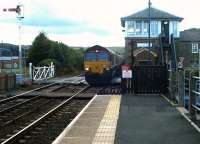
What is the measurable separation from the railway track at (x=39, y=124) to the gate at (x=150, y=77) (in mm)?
3112

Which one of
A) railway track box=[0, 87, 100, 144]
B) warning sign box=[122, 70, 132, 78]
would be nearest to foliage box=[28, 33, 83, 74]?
warning sign box=[122, 70, 132, 78]

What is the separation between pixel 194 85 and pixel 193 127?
2.25 metres

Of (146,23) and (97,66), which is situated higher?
(146,23)

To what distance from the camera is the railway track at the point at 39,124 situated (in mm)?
13562

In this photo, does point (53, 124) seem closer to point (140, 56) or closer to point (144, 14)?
point (140, 56)

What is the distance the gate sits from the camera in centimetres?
2634

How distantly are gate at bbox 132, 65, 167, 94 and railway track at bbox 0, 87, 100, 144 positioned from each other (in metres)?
3.11

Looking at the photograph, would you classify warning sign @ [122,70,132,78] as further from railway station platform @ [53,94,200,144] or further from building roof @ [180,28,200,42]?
building roof @ [180,28,200,42]

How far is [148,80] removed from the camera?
2644 centimetres

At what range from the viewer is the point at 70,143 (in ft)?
36.8

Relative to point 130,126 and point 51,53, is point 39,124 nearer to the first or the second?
point 130,126

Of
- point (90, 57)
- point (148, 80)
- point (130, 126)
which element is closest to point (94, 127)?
point (130, 126)

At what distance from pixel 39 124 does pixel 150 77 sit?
35.5ft

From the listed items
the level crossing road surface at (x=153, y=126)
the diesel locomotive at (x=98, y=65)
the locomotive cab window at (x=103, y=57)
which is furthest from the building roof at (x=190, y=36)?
the level crossing road surface at (x=153, y=126)
